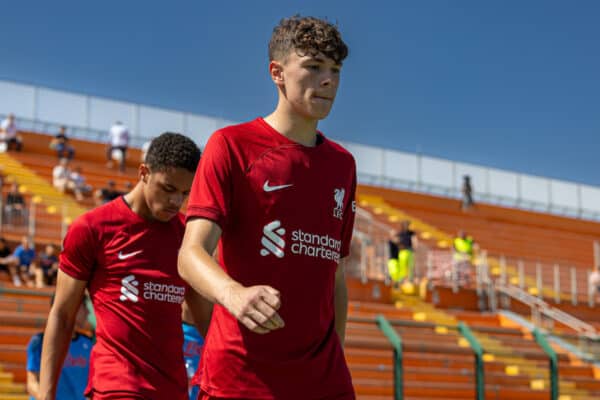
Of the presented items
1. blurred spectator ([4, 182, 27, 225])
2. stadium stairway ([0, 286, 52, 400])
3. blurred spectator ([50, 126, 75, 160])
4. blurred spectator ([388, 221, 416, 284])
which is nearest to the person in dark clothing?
blurred spectator ([4, 182, 27, 225])

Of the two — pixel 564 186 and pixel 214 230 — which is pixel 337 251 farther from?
pixel 564 186

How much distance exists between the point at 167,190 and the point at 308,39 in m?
1.58

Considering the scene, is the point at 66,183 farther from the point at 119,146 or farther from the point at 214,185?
the point at 214,185

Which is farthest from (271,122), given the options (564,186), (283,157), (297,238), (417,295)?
(564,186)

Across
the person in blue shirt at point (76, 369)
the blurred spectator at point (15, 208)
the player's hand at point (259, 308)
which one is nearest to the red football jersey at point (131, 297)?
the person in blue shirt at point (76, 369)

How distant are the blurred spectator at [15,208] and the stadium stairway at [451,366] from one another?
859cm

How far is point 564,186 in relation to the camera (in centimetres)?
4009

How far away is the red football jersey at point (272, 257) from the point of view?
279 cm

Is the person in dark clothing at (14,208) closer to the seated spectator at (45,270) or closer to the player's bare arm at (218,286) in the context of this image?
the seated spectator at (45,270)

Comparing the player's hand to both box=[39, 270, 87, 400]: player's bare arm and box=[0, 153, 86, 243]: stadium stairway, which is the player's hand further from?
box=[0, 153, 86, 243]: stadium stairway

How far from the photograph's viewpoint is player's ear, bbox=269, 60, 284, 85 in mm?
2939

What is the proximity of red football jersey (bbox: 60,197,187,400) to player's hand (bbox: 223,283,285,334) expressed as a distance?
6.28 feet

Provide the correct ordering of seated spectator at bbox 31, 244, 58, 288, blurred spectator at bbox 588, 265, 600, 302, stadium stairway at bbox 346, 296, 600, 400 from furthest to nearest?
blurred spectator at bbox 588, 265, 600, 302 → seated spectator at bbox 31, 244, 58, 288 → stadium stairway at bbox 346, 296, 600, 400

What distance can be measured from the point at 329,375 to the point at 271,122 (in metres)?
0.79
